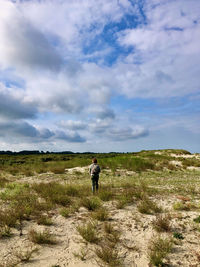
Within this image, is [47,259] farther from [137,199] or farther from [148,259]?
[137,199]

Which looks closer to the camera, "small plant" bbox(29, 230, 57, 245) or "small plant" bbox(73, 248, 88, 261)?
"small plant" bbox(73, 248, 88, 261)

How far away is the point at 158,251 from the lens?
17.0 feet

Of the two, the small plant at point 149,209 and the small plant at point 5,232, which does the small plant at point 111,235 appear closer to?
the small plant at point 149,209

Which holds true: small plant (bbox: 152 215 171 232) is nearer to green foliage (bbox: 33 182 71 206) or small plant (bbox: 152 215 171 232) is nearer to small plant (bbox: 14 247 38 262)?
small plant (bbox: 14 247 38 262)

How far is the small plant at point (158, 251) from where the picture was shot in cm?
479

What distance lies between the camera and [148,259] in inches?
198

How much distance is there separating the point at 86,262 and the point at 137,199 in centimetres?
539

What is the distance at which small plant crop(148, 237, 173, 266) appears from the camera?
189 inches

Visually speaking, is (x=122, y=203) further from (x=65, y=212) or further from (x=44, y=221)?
(x=44, y=221)

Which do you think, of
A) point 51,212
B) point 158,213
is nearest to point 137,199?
point 158,213

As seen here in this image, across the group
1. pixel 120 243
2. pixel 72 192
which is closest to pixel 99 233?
pixel 120 243

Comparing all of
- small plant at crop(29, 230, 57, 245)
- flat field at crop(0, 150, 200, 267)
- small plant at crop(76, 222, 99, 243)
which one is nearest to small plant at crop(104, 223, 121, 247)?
flat field at crop(0, 150, 200, 267)

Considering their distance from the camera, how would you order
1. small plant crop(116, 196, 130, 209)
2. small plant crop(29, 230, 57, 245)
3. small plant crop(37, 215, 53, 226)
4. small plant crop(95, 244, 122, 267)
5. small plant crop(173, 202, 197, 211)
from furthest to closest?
small plant crop(116, 196, 130, 209)
small plant crop(173, 202, 197, 211)
small plant crop(37, 215, 53, 226)
small plant crop(29, 230, 57, 245)
small plant crop(95, 244, 122, 267)

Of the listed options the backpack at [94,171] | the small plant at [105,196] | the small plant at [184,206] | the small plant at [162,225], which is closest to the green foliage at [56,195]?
the small plant at [105,196]
